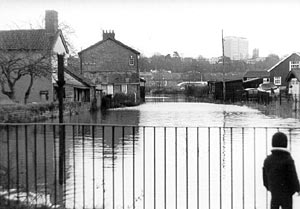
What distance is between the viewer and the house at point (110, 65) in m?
58.6

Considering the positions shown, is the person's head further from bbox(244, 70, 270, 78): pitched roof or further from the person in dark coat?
bbox(244, 70, 270, 78): pitched roof

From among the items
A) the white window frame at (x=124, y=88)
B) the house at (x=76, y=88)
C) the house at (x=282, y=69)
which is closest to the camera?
the house at (x=76, y=88)

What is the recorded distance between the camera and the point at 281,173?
526 centimetres

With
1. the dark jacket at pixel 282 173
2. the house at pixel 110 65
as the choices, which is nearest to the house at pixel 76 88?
the house at pixel 110 65

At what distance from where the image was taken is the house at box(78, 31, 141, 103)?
58625 millimetres

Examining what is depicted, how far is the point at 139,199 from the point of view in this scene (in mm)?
7465

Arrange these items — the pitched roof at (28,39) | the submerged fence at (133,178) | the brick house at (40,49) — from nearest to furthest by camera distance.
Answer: the submerged fence at (133,178)
the brick house at (40,49)
the pitched roof at (28,39)

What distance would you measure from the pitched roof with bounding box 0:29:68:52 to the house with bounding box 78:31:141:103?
793 inches

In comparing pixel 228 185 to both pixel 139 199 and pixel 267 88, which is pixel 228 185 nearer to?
pixel 139 199

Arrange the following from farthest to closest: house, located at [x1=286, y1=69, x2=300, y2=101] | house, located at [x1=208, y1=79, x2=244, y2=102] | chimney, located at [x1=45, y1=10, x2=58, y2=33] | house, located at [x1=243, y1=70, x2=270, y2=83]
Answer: house, located at [x1=243, y1=70, x2=270, y2=83]
house, located at [x1=208, y1=79, x2=244, y2=102]
house, located at [x1=286, y1=69, x2=300, y2=101]
chimney, located at [x1=45, y1=10, x2=58, y2=33]

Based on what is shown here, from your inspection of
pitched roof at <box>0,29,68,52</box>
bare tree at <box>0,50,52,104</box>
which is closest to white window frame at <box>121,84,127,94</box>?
Answer: pitched roof at <box>0,29,68,52</box>

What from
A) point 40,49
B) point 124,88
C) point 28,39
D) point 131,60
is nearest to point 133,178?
point 40,49

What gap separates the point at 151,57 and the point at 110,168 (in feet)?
314

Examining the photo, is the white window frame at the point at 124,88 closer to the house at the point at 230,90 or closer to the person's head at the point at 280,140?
the house at the point at 230,90
